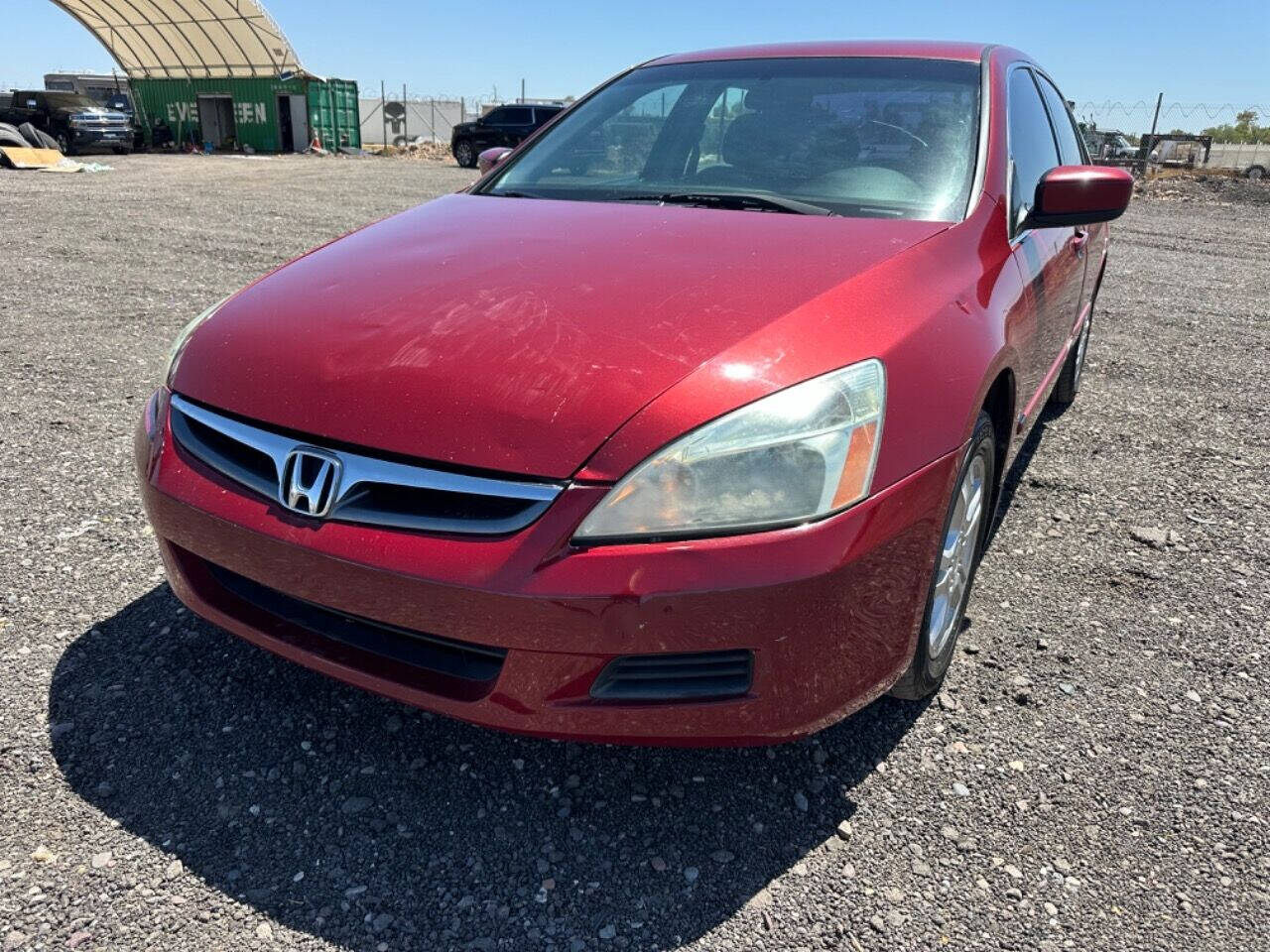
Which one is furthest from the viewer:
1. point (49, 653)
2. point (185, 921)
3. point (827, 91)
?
point (827, 91)

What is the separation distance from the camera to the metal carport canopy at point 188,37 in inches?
1203

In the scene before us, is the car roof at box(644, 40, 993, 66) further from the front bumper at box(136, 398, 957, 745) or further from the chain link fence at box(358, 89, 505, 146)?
the chain link fence at box(358, 89, 505, 146)

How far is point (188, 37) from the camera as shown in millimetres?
32781

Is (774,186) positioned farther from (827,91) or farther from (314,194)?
(314,194)

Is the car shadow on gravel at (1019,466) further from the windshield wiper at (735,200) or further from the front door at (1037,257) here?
the windshield wiper at (735,200)

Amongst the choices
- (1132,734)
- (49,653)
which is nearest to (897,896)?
(1132,734)

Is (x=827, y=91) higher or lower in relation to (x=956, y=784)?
higher

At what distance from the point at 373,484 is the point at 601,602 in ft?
1.59

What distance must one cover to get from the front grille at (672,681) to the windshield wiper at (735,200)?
135cm

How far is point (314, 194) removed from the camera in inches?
579

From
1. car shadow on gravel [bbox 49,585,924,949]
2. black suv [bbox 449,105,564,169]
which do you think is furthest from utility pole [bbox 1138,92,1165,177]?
car shadow on gravel [bbox 49,585,924,949]

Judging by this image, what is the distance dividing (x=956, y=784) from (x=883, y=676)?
0.41 m

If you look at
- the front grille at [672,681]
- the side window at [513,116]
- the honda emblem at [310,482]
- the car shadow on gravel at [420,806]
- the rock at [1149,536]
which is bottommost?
the car shadow on gravel at [420,806]

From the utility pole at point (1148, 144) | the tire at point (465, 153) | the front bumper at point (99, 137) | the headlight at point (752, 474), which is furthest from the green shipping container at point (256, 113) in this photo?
the headlight at point (752, 474)
